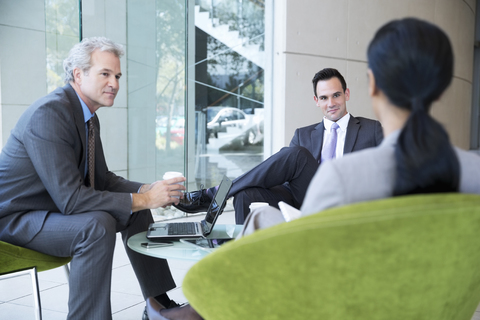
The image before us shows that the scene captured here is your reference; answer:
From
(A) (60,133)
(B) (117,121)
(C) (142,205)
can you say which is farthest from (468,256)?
(B) (117,121)

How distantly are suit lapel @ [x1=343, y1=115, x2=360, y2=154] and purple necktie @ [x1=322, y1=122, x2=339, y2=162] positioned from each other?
0.09 meters

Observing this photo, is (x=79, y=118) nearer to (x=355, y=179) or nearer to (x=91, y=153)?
(x=91, y=153)

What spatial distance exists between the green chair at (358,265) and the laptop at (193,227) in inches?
33.3

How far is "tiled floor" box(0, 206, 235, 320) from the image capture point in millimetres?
2459

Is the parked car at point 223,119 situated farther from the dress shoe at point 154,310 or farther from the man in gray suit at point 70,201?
the dress shoe at point 154,310

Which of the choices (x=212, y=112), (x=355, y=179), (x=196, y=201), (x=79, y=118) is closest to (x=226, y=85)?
(x=212, y=112)

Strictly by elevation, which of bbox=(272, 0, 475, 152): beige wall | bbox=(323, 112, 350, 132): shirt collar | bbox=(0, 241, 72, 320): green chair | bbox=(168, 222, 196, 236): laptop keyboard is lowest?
bbox=(0, 241, 72, 320): green chair

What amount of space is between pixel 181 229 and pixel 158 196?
183 millimetres

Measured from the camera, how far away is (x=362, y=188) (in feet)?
3.29

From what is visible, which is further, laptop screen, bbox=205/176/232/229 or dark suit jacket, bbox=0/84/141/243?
laptop screen, bbox=205/176/232/229

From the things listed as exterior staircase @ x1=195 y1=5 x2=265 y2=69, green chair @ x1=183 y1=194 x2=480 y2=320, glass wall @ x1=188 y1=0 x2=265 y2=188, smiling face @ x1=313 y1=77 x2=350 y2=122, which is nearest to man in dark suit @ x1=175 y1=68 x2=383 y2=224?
smiling face @ x1=313 y1=77 x2=350 y2=122

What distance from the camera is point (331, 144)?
10.9 feet

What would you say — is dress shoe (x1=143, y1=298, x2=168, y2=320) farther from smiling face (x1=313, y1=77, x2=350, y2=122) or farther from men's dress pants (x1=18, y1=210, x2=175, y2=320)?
smiling face (x1=313, y1=77, x2=350, y2=122)

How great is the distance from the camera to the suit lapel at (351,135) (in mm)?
3252
